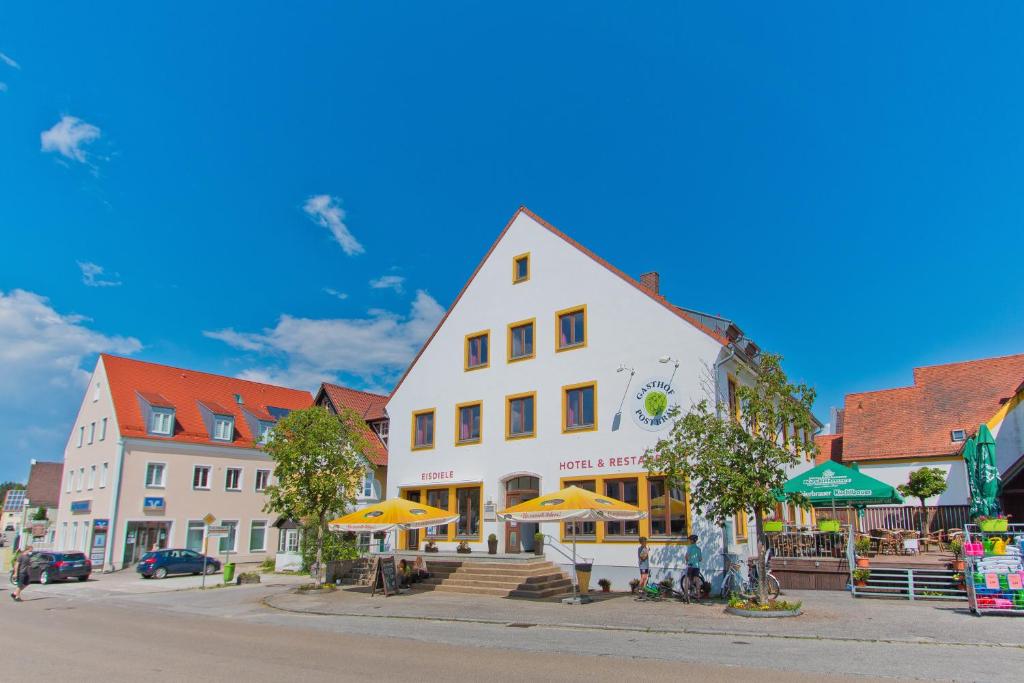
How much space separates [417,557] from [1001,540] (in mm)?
17156

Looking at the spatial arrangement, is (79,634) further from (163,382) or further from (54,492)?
(54,492)

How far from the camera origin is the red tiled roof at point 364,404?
3675cm

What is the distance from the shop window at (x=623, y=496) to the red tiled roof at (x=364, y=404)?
15.9m

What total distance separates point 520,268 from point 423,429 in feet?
26.1

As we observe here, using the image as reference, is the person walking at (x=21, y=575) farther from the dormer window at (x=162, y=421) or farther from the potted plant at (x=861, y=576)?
the potted plant at (x=861, y=576)

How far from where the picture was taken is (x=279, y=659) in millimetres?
11180

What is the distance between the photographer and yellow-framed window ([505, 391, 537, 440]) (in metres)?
24.8

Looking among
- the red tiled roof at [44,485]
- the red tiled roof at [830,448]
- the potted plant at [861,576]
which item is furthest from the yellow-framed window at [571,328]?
the red tiled roof at [44,485]

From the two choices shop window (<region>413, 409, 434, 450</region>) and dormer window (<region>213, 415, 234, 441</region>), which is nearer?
shop window (<region>413, 409, 434, 450</region>)

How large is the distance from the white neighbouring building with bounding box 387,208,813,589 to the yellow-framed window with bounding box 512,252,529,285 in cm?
6

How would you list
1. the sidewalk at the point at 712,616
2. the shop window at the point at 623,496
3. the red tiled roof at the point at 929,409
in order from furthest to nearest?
the red tiled roof at the point at 929,409, the shop window at the point at 623,496, the sidewalk at the point at 712,616

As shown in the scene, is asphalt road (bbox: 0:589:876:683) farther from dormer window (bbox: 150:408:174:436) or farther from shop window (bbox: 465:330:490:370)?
dormer window (bbox: 150:408:174:436)

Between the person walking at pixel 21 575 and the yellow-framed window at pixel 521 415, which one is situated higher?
the yellow-framed window at pixel 521 415

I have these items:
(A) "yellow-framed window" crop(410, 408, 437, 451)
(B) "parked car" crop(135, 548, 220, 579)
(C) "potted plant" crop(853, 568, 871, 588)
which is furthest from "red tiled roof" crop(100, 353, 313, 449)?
(C) "potted plant" crop(853, 568, 871, 588)
